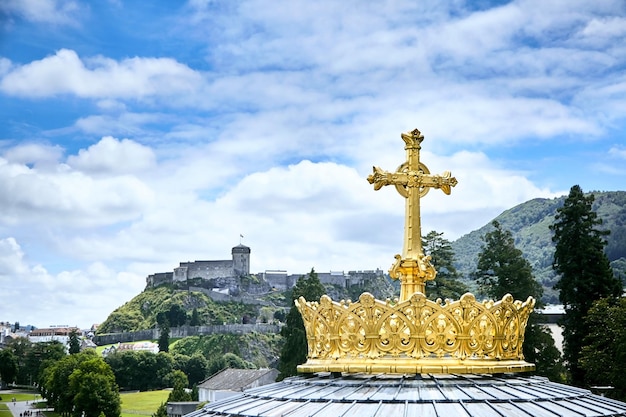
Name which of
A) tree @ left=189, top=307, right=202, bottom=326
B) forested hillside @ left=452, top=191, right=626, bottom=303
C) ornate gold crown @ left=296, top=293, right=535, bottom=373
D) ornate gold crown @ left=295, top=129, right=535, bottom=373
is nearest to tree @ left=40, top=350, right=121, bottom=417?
ornate gold crown @ left=295, top=129, right=535, bottom=373

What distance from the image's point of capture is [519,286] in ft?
149

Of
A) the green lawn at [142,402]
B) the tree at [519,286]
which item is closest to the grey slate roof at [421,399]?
the tree at [519,286]

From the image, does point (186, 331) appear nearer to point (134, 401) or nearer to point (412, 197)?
point (134, 401)

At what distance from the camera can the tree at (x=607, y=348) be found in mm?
33969

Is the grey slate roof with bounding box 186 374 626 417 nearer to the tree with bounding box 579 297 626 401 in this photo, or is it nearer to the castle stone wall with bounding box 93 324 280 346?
the tree with bounding box 579 297 626 401

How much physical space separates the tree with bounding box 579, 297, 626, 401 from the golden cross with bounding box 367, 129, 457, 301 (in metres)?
28.6

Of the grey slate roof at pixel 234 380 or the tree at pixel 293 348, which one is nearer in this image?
the tree at pixel 293 348

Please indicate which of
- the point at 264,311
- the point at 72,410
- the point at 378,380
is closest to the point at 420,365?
the point at 378,380

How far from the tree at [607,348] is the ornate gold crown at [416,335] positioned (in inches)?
1134

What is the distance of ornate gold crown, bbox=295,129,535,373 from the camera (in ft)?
23.7

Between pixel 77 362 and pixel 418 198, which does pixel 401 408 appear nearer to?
pixel 418 198

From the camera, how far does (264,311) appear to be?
195 meters

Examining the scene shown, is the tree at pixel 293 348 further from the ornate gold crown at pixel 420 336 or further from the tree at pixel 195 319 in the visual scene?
the tree at pixel 195 319

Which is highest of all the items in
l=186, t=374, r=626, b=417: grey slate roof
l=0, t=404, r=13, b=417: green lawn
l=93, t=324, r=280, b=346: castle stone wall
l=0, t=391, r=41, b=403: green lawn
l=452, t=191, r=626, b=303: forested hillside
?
l=452, t=191, r=626, b=303: forested hillside
